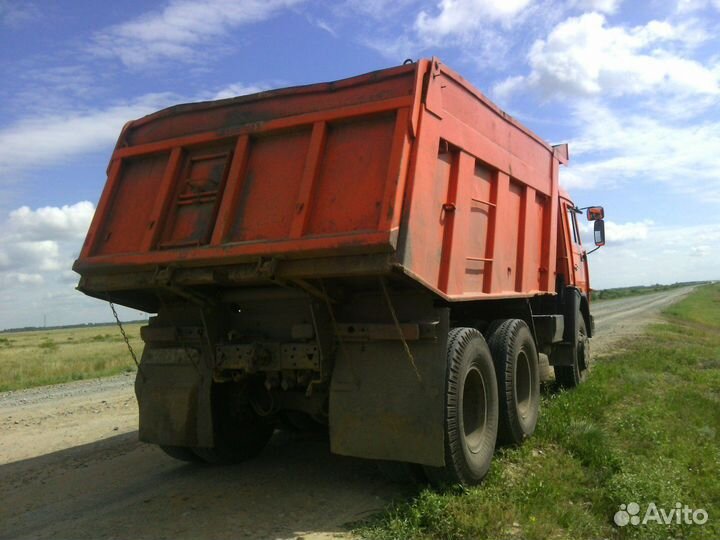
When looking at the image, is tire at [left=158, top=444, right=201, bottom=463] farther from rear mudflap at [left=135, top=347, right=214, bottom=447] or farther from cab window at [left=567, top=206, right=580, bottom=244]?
cab window at [left=567, top=206, right=580, bottom=244]

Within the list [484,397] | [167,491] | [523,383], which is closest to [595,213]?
[523,383]

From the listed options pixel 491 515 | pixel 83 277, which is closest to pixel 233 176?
pixel 83 277

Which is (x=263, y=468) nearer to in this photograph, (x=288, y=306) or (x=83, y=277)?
(x=288, y=306)

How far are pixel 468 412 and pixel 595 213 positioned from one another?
650cm

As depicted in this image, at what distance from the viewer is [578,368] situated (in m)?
9.36

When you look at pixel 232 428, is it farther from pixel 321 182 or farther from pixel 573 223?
pixel 573 223

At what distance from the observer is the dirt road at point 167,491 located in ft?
14.4

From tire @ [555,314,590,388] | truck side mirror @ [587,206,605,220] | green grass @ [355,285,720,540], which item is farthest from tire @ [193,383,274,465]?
truck side mirror @ [587,206,605,220]

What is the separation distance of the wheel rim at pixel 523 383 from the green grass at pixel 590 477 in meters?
0.31

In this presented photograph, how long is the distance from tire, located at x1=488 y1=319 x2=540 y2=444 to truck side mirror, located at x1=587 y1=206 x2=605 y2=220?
471cm

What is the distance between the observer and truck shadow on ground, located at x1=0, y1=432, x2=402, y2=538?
14.3 ft

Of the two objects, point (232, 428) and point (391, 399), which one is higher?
point (391, 399)

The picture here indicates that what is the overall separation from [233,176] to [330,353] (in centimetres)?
157

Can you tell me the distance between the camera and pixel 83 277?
17.3ft
